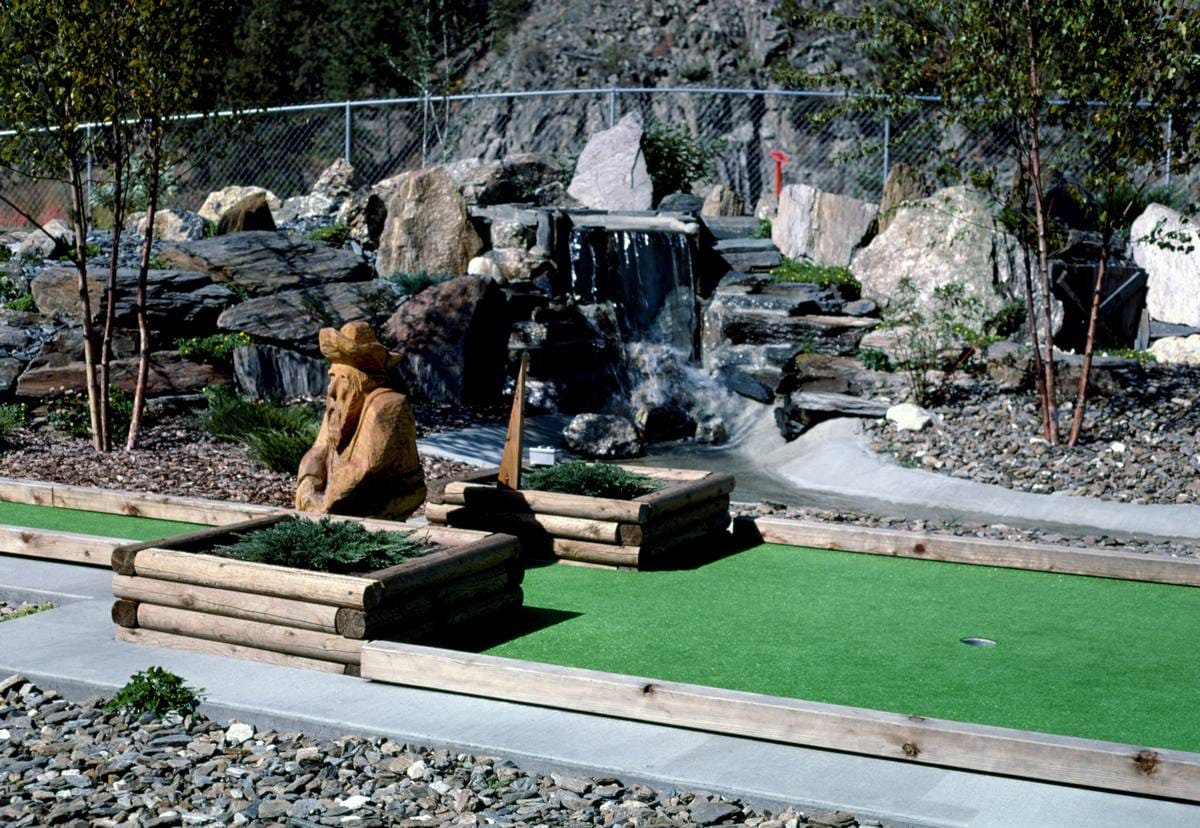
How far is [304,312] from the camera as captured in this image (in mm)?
14953

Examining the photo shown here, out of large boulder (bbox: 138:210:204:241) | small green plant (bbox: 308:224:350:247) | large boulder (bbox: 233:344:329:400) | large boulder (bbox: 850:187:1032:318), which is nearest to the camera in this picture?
large boulder (bbox: 233:344:329:400)

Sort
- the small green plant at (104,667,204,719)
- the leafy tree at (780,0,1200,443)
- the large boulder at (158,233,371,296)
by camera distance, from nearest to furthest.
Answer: the small green plant at (104,667,204,719), the leafy tree at (780,0,1200,443), the large boulder at (158,233,371,296)

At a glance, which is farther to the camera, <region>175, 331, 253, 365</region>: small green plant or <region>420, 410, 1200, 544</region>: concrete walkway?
<region>175, 331, 253, 365</region>: small green plant

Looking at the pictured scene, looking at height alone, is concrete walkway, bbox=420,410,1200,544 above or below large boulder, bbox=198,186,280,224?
below

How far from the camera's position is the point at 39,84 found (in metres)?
11.8

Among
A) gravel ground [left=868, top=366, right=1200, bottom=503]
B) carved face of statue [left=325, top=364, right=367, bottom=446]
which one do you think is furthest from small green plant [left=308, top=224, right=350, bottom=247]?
carved face of statue [left=325, top=364, right=367, bottom=446]

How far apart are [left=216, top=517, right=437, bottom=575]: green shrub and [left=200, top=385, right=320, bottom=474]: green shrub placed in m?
4.81

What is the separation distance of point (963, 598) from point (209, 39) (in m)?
8.28

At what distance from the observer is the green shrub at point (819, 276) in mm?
17828

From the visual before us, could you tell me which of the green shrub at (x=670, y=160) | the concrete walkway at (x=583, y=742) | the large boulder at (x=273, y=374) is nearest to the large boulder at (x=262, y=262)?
the large boulder at (x=273, y=374)

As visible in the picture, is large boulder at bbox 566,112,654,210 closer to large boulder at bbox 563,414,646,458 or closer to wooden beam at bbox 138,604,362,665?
large boulder at bbox 563,414,646,458

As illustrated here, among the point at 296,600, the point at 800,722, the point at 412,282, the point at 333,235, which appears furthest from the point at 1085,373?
the point at 333,235

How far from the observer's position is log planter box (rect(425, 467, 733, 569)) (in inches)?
306

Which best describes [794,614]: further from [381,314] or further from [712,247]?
[712,247]
